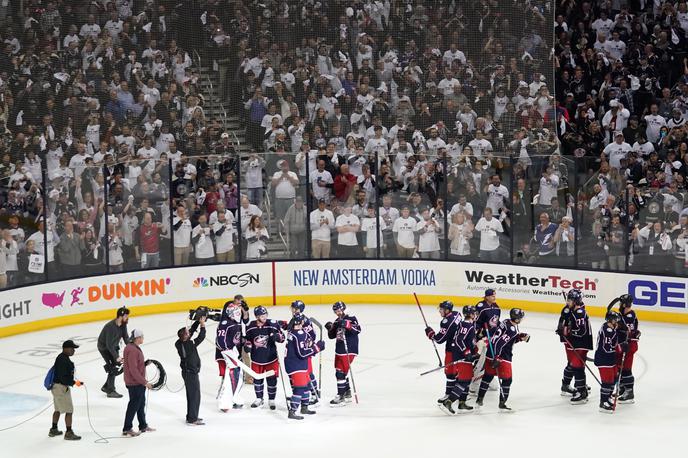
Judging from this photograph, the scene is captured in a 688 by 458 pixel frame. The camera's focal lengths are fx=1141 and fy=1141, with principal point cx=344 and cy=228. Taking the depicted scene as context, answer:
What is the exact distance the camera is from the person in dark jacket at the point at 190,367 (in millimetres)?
12391

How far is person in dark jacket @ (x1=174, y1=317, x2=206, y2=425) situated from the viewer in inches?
488

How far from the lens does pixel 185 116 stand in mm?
21531

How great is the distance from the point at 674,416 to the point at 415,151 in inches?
382

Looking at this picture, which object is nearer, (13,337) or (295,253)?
(13,337)

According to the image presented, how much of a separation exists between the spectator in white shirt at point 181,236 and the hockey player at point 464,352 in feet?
23.8

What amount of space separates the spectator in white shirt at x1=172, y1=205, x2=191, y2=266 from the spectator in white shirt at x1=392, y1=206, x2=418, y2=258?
11.4 ft

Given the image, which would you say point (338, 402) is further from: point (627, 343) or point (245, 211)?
point (245, 211)

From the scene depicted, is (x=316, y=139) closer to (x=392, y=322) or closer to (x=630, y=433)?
(x=392, y=322)

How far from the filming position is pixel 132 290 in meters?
18.5

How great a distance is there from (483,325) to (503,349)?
47 centimetres

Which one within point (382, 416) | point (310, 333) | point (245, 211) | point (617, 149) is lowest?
point (382, 416)

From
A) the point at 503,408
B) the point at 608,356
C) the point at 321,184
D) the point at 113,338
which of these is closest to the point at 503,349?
the point at 503,408

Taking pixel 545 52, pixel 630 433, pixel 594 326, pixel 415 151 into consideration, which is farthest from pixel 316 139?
pixel 630 433

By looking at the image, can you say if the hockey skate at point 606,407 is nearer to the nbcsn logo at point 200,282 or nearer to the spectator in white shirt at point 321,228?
the spectator in white shirt at point 321,228
